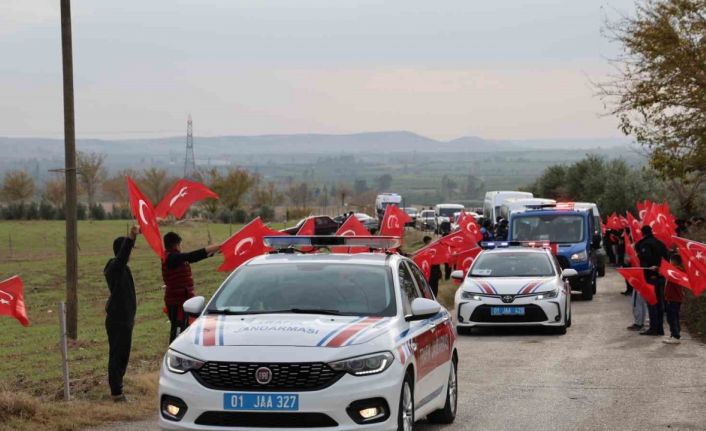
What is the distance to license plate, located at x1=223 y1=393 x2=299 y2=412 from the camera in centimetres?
814

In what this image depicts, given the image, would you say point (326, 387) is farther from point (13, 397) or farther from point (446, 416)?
point (13, 397)

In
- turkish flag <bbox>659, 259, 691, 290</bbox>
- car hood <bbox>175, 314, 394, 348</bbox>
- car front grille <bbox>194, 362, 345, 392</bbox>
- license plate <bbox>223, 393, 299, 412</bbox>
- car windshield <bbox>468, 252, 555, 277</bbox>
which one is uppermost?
car hood <bbox>175, 314, 394, 348</bbox>

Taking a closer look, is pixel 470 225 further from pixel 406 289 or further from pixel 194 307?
pixel 194 307

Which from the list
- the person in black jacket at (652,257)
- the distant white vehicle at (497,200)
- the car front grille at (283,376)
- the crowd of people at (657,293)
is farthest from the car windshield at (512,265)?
the distant white vehicle at (497,200)

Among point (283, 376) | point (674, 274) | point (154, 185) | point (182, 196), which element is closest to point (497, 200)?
point (674, 274)

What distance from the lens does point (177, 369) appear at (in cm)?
849

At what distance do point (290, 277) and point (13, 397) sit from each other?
2.77 meters

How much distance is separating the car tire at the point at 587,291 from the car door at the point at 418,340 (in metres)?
18.9

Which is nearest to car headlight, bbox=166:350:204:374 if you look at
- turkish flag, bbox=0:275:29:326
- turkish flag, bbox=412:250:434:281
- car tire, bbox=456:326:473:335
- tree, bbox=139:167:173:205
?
turkish flag, bbox=0:275:29:326

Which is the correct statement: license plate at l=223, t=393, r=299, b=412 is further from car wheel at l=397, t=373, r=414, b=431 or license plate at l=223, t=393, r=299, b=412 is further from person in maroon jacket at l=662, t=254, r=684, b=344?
person in maroon jacket at l=662, t=254, r=684, b=344

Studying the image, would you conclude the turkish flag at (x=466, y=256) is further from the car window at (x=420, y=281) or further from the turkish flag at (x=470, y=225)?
the car window at (x=420, y=281)

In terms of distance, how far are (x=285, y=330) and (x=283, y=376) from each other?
503mm

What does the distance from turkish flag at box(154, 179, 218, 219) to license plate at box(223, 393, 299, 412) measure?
6402 millimetres

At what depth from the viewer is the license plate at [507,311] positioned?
65.1ft
